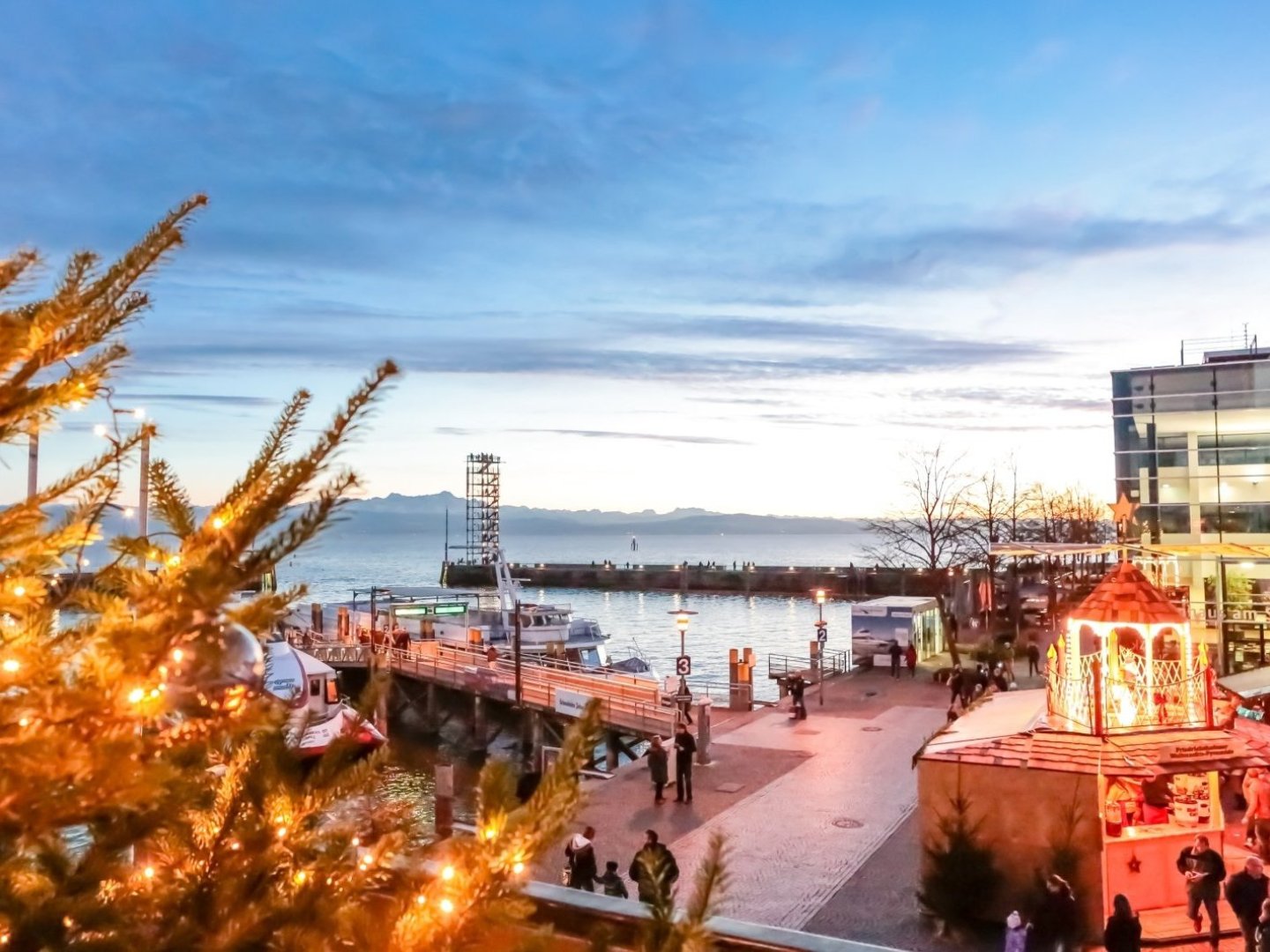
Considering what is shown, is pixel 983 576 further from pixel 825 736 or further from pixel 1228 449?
pixel 825 736

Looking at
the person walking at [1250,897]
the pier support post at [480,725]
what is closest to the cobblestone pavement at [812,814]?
the person walking at [1250,897]

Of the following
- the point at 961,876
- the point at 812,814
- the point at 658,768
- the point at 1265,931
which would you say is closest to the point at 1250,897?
the point at 1265,931

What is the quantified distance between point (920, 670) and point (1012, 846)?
2234cm

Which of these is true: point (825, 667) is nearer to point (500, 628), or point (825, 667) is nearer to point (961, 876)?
point (500, 628)

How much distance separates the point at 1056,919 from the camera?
11.3 meters

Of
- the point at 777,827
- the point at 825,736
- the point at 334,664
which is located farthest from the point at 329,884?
the point at 334,664

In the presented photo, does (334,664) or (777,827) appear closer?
(777,827)

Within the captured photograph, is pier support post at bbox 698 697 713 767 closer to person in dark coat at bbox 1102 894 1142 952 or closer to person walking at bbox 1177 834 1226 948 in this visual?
person walking at bbox 1177 834 1226 948

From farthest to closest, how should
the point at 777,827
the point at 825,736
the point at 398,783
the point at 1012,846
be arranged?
the point at 398,783, the point at 825,736, the point at 777,827, the point at 1012,846

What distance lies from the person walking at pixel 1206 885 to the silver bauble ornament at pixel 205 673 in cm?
1163

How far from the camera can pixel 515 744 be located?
3606 centimetres

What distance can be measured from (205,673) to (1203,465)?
117 feet

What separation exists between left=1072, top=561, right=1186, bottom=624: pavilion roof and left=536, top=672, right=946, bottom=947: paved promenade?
4431 mm

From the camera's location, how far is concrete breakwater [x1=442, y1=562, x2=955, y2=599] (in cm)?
11231
